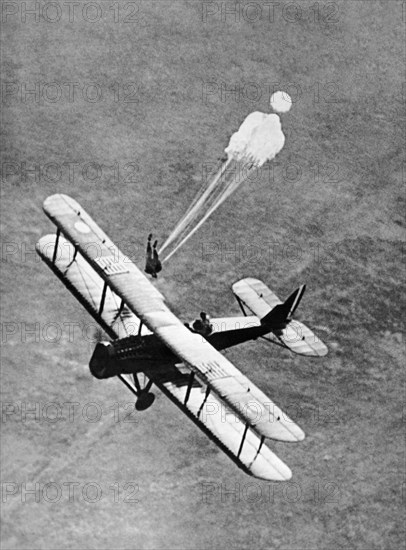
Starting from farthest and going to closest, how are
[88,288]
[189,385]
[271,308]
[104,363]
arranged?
[271,308], [88,288], [104,363], [189,385]

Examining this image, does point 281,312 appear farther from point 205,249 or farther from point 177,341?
point 205,249

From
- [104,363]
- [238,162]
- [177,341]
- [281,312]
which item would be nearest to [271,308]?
[281,312]

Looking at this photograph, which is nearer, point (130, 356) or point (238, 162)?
point (130, 356)

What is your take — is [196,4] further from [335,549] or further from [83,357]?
[335,549]

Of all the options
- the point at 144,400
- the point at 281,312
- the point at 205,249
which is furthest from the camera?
the point at 205,249

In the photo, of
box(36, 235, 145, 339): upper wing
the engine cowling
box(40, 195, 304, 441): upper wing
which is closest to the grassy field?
box(36, 235, 145, 339): upper wing
